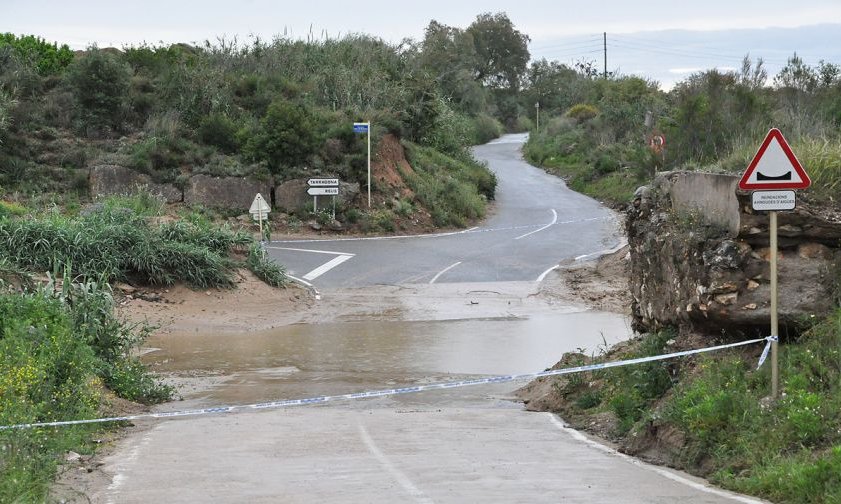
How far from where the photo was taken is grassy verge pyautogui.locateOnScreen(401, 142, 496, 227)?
42.5 m

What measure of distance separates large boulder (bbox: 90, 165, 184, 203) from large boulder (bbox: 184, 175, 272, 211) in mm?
576

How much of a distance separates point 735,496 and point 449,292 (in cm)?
1986

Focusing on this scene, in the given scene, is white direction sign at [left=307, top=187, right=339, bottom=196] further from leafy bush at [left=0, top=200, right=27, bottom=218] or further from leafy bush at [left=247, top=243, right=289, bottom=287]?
leafy bush at [left=0, top=200, right=27, bottom=218]

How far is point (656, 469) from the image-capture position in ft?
31.8

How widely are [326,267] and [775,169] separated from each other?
71.3ft

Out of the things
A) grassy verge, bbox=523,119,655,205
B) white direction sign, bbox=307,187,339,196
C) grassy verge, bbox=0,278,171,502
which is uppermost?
grassy verge, bbox=523,119,655,205

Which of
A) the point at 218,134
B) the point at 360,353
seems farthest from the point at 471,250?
the point at 360,353

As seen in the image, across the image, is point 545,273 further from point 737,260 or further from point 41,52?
point 41,52

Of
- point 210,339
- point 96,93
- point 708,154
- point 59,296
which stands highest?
point 96,93

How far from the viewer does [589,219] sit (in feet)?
139

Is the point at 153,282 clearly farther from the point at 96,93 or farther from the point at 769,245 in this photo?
the point at 96,93

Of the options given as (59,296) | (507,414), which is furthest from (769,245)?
(59,296)

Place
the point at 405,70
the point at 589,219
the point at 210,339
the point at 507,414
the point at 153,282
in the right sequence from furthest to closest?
the point at 405,70 → the point at 589,219 → the point at 153,282 → the point at 210,339 → the point at 507,414

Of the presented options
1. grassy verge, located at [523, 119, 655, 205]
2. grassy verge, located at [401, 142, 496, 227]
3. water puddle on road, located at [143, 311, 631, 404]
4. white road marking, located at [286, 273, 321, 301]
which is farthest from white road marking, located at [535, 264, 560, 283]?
grassy verge, located at [523, 119, 655, 205]
